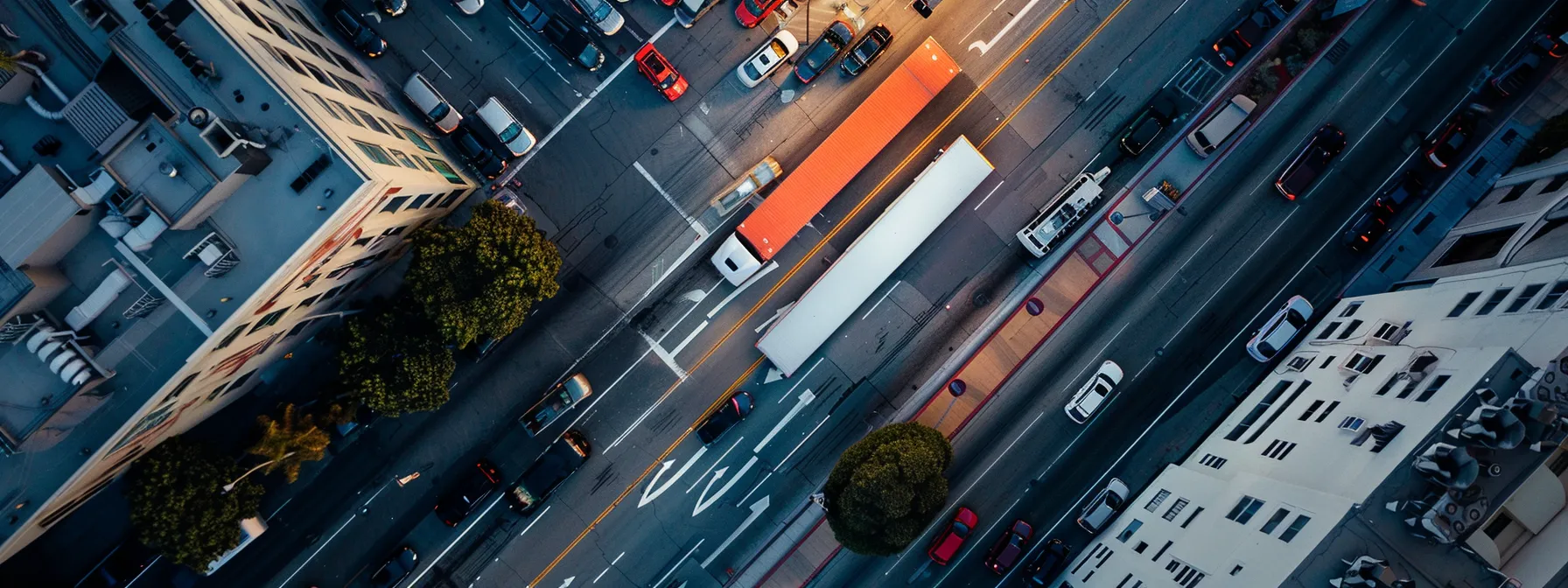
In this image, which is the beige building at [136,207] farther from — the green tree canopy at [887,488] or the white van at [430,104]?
the green tree canopy at [887,488]

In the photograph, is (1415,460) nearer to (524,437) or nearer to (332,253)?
(524,437)

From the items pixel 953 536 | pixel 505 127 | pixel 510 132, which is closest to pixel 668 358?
pixel 510 132

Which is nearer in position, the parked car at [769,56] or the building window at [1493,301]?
the building window at [1493,301]

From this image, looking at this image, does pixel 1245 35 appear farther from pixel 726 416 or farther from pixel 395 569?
pixel 395 569

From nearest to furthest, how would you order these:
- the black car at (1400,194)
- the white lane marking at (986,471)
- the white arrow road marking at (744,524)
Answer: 1. the black car at (1400,194)
2. the white lane marking at (986,471)
3. the white arrow road marking at (744,524)

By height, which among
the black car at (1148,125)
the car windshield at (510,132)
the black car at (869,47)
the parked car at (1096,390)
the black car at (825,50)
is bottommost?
the parked car at (1096,390)

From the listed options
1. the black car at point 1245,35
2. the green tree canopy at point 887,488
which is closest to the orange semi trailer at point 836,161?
the green tree canopy at point 887,488

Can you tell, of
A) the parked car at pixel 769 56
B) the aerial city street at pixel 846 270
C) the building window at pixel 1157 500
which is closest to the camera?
the building window at pixel 1157 500
